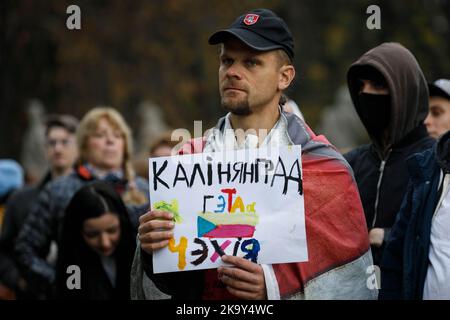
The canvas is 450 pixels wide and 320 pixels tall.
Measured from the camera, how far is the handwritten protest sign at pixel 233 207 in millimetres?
4086

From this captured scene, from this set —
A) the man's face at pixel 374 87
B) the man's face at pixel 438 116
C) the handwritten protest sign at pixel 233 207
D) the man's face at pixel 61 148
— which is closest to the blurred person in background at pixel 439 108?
the man's face at pixel 438 116

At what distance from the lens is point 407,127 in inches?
Result: 209

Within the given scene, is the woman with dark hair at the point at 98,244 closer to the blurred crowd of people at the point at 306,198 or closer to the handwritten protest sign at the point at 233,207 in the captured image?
the blurred crowd of people at the point at 306,198

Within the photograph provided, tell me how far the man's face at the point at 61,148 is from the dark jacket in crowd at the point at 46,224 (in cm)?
98

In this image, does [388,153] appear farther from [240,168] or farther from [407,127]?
[240,168]

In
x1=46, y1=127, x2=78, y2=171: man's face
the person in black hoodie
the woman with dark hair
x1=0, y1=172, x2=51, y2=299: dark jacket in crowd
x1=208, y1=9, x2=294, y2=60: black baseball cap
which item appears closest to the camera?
x1=208, y1=9, x2=294, y2=60: black baseball cap

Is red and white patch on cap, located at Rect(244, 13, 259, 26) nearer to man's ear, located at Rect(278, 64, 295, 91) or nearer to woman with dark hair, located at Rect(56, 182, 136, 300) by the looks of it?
man's ear, located at Rect(278, 64, 295, 91)

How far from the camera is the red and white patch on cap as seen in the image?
4355mm

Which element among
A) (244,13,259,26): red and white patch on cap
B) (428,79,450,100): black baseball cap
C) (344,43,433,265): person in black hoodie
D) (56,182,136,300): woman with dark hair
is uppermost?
(244,13,259,26): red and white patch on cap

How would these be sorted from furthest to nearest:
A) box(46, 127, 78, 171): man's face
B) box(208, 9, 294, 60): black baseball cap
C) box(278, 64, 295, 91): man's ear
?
box(46, 127, 78, 171): man's face → box(278, 64, 295, 91): man's ear → box(208, 9, 294, 60): black baseball cap

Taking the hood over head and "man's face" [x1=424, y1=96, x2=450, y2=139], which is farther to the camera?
"man's face" [x1=424, y1=96, x2=450, y2=139]

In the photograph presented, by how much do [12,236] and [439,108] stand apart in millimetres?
3353

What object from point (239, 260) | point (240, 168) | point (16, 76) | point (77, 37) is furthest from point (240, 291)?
point (77, 37)

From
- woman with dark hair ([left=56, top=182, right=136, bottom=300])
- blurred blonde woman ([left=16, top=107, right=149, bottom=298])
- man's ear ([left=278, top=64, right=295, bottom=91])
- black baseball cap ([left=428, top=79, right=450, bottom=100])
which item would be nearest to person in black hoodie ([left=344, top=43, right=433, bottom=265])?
black baseball cap ([left=428, top=79, right=450, bottom=100])
